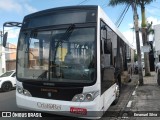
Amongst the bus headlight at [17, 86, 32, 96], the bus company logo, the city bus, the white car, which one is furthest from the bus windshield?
the white car

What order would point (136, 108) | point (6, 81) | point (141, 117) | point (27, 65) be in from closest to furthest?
point (27, 65) < point (141, 117) < point (136, 108) < point (6, 81)

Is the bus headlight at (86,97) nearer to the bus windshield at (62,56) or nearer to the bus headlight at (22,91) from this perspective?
the bus windshield at (62,56)

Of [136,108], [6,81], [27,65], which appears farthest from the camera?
[6,81]

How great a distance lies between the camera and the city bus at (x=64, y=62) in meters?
7.01

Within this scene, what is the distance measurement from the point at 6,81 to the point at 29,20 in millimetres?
11337

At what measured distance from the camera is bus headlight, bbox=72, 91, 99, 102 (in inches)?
273

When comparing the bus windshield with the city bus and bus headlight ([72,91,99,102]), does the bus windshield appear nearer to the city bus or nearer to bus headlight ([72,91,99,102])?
the city bus

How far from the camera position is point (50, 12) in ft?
25.7

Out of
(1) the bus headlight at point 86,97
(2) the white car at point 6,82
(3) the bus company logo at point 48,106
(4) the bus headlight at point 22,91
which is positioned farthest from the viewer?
(2) the white car at point 6,82

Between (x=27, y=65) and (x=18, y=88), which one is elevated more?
(x=27, y=65)

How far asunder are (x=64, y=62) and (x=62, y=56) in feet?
0.54

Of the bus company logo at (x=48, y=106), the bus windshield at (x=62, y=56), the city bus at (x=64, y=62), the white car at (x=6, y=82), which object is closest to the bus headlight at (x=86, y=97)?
the city bus at (x=64, y=62)

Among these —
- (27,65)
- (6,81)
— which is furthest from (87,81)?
(6,81)

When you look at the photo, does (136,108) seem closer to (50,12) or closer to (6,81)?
(50,12)
